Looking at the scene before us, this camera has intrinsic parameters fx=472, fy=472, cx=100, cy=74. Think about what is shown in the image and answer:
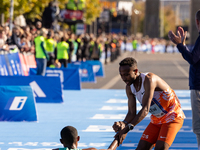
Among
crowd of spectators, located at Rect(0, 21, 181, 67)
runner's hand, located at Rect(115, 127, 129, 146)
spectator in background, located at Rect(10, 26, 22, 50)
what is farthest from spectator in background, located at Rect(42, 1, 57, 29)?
runner's hand, located at Rect(115, 127, 129, 146)

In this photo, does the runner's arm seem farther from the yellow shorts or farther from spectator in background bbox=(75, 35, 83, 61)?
spectator in background bbox=(75, 35, 83, 61)

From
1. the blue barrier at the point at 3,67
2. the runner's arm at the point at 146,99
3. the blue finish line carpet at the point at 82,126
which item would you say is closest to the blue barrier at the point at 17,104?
the blue finish line carpet at the point at 82,126

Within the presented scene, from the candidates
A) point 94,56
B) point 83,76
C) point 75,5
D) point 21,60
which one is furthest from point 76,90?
point 75,5

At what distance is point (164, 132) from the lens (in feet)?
17.2

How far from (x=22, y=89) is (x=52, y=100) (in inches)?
128

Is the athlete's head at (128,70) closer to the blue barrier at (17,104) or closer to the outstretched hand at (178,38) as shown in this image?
the outstretched hand at (178,38)

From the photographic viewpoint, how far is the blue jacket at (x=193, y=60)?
5.50m

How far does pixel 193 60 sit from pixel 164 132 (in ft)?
3.03

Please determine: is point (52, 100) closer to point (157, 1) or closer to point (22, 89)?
point (22, 89)

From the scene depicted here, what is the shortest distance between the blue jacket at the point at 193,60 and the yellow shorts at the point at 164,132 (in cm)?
55

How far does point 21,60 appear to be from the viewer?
17.2 meters

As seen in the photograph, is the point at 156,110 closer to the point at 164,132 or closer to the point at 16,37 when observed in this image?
the point at 164,132

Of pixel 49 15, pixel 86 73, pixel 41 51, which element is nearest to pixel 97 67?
pixel 86 73

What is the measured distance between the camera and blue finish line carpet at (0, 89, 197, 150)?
795 cm
